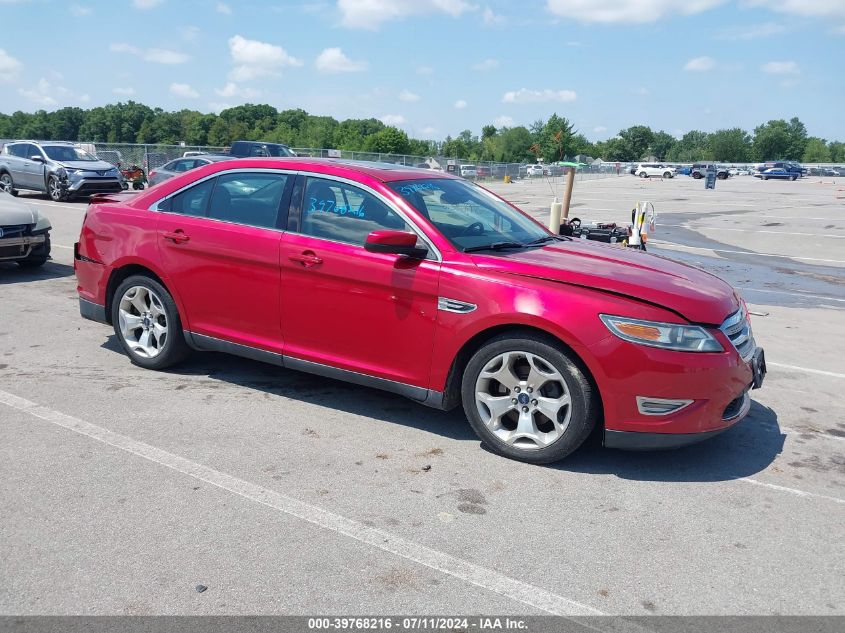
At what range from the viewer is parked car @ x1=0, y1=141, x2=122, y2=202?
21688 millimetres

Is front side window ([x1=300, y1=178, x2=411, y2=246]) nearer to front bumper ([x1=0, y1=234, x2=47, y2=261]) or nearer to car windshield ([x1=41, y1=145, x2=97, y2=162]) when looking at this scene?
front bumper ([x1=0, y1=234, x2=47, y2=261])

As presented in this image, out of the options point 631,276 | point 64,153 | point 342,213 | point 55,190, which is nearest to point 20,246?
point 342,213

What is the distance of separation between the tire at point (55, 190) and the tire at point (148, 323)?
58.2 ft

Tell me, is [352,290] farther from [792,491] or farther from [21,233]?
[21,233]

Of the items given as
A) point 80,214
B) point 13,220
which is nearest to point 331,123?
point 80,214

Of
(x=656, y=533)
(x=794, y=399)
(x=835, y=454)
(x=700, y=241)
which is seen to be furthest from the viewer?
(x=700, y=241)

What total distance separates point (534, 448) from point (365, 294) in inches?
55.2

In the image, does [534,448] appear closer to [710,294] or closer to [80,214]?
[710,294]

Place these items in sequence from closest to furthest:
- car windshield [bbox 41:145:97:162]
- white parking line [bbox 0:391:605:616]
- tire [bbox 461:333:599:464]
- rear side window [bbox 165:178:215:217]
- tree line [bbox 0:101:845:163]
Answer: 1. white parking line [bbox 0:391:605:616]
2. tire [bbox 461:333:599:464]
3. rear side window [bbox 165:178:215:217]
4. car windshield [bbox 41:145:97:162]
5. tree line [bbox 0:101:845:163]

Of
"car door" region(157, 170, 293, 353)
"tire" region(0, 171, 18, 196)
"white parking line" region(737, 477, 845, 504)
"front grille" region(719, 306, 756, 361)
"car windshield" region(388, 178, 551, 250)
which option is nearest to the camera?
"white parking line" region(737, 477, 845, 504)

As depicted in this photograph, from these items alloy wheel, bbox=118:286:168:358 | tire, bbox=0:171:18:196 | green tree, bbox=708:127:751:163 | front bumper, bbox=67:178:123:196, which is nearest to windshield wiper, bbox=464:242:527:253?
alloy wheel, bbox=118:286:168:358

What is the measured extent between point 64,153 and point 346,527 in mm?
22535

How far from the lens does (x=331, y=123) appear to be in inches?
4532

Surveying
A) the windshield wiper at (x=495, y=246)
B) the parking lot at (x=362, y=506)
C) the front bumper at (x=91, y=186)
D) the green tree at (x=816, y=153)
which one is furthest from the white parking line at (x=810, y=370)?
the green tree at (x=816, y=153)
